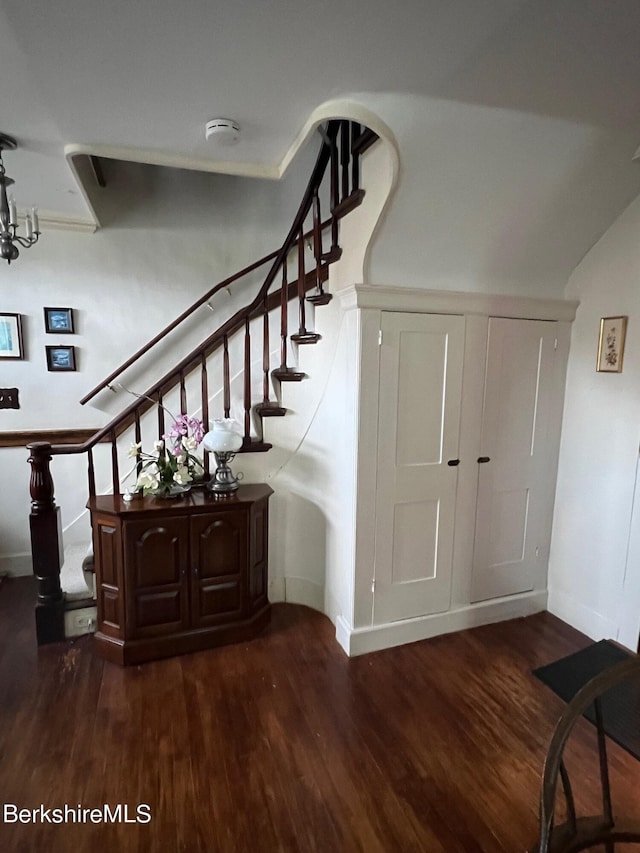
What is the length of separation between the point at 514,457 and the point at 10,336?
3403 mm

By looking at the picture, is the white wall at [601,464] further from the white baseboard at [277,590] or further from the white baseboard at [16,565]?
the white baseboard at [16,565]

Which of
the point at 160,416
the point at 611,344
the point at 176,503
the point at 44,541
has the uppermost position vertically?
the point at 611,344

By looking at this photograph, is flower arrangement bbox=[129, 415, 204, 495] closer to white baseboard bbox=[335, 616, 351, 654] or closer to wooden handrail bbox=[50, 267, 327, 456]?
wooden handrail bbox=[50, 267, 327, 456]

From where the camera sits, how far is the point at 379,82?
160 cm

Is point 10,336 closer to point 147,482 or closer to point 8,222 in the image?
point 8,222

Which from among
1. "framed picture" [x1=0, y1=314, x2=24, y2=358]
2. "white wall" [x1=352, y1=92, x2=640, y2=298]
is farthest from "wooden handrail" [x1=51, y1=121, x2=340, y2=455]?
"framed picture" [x1=0, y1=314, x2=24, y2=358]

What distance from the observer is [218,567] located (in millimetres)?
2527

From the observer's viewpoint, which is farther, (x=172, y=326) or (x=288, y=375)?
(x=172, y=326)

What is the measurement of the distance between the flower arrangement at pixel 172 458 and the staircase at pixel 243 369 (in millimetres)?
178

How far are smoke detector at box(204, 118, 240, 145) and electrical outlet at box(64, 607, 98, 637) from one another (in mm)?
2425

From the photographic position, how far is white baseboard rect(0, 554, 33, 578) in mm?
3342

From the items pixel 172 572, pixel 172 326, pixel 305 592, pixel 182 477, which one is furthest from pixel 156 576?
pixel 172 326

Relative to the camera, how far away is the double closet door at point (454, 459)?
8.02ft

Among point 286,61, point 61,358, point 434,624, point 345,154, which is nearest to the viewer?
point 286,61
